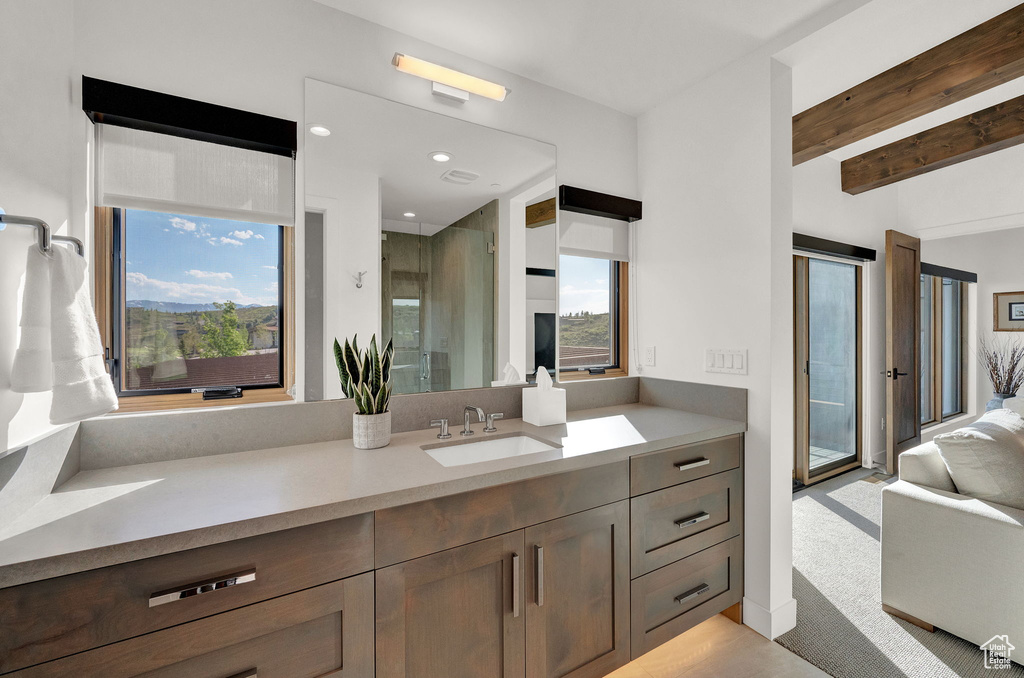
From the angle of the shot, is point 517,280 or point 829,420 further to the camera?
point 829,420

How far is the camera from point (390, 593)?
112cm

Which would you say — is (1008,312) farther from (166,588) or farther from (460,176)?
(166,588)

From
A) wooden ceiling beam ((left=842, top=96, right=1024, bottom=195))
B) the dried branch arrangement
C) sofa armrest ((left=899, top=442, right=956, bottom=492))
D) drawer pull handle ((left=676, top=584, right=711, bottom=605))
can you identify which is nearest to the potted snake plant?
drawer pull handle ((left=676, top=584, right=711, bottom=605))

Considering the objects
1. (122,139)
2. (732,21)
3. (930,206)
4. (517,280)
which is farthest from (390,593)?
(930,206)

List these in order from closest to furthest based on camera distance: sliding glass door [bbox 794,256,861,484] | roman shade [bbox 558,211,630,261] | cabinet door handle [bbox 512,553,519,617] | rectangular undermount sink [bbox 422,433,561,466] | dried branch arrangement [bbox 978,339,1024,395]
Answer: cabinet door handle [bbox 512,553,519,617] → rectangular undermount sink [bbox 422,433,561,466] → roman shade [bbox 558,211,630,261] → sliding glass door [bbox 794,256,861,484] → dried branch arrangement [bbox 978,339,1024,395]

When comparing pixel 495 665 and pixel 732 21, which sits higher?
pixel 732 21

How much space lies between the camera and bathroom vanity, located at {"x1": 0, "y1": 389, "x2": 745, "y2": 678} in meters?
0.85

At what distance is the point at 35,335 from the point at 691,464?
1981 mm

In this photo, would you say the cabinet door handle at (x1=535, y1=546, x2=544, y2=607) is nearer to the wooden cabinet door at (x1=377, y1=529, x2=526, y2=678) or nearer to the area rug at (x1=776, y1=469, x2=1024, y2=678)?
the wooden cabinet door at (x1=377, y1=529, x2=526, y2=678)

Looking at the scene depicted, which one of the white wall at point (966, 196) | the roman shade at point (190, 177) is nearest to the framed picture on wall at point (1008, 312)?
the white wall at point (966, 196)

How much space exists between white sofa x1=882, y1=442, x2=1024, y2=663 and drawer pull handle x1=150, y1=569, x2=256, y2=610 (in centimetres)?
250

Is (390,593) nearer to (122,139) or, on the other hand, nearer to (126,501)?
(126,501)

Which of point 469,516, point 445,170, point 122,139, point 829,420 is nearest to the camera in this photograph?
point 469,516

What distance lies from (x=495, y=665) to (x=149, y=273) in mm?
1633
